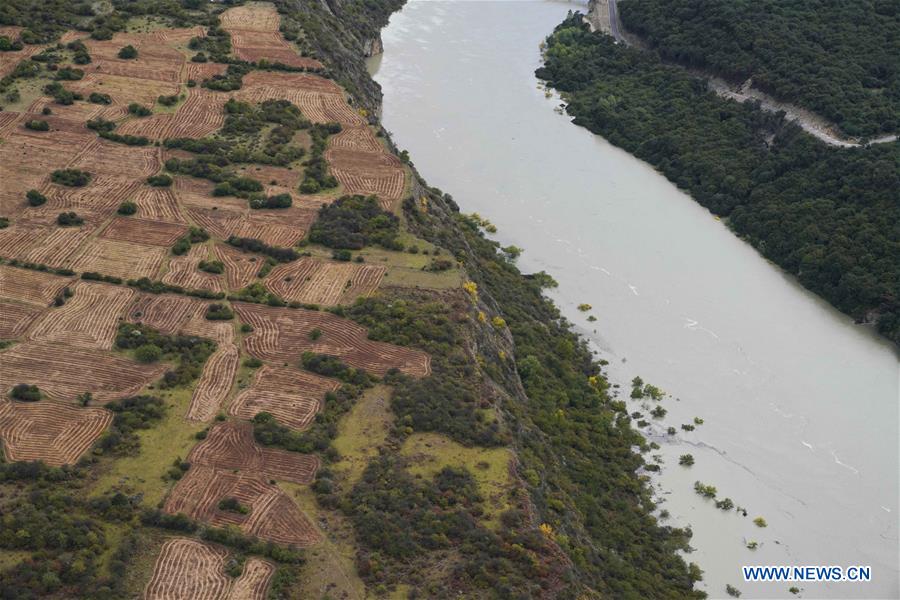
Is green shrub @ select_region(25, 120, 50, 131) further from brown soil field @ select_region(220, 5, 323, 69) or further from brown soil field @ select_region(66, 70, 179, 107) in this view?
brown soil field @ select_region(220, 5, 323, 69)

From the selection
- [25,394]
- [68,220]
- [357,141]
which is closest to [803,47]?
[357,141]

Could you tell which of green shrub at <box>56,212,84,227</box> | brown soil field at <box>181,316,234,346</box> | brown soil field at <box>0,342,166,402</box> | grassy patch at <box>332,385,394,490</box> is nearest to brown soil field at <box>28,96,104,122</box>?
green shrub at <box>56,212,84,227</box>

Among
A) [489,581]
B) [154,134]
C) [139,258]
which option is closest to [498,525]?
[489,581]

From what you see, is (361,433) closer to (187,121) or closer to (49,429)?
(49,429)

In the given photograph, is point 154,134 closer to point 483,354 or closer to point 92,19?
point 92,19

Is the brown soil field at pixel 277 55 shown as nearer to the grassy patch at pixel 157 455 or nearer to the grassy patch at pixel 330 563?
the grassy patch at pixel 157 455

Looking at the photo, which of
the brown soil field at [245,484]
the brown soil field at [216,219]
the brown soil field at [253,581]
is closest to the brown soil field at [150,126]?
the brown soil field at [216,219]
